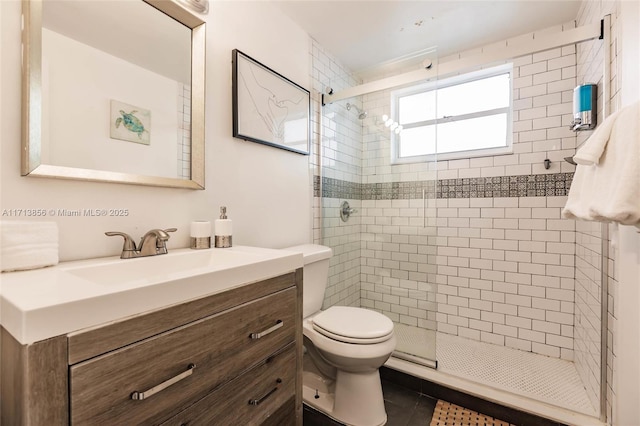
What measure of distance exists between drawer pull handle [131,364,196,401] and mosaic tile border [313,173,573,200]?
5.28 feet

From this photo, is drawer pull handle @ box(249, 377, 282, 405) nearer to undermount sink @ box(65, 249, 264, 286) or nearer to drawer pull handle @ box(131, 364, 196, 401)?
drawer pull handle @ box(131, 364, 196, 401)

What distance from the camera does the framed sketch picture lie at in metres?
1.58

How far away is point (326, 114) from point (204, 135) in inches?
47.8

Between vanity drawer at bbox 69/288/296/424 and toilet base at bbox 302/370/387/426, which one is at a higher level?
vanity drawer at bbox 69/288/296/424

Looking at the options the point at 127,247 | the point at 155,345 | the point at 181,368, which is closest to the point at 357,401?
the point at 181,368

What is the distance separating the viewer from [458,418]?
1.58 metres

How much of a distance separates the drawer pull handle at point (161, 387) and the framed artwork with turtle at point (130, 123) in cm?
91

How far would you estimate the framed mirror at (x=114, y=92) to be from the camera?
933 millimetres

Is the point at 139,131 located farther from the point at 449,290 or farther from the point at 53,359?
the point at 449,290

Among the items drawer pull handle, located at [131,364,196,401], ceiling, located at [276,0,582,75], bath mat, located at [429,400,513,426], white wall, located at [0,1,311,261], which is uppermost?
ceiling, located at [276,0,582,75]

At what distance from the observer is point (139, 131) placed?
1194mm

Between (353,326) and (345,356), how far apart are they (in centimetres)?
16

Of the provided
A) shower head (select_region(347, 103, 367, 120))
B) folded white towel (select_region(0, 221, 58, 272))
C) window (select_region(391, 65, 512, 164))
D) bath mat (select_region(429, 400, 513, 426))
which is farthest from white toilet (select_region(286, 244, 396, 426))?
shower head (select_region(347, 103, 367, 120))

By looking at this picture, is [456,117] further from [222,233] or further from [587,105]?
[222,233]
